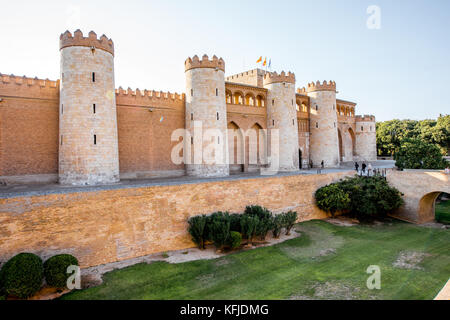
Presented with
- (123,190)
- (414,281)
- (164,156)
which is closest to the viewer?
(414,281)

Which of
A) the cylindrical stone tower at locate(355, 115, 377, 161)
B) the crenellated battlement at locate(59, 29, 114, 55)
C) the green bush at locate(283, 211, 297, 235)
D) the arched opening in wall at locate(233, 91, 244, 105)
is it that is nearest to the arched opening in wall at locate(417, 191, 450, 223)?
the green bush at locate(283, 211, 297, 235)

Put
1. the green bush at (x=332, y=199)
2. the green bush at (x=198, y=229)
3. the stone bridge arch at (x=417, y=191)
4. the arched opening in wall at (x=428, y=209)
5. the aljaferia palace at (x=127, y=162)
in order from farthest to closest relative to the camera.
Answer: the arched opening in wall at (x=428, y=209) → the green bush at (x=332, y=199) → the stone bridge arch at (x=417, y=191) → the green bush at (x=198, y=229) → the aljaferia palace at (x=127, y=162)

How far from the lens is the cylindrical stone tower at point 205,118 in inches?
803

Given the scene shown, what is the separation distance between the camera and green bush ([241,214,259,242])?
1373 centimetres

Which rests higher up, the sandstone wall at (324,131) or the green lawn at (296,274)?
the sandstone wall at (324,131)

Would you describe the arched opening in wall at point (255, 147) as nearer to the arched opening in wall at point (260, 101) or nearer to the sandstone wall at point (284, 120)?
the sandstone wall at point (284, 120)

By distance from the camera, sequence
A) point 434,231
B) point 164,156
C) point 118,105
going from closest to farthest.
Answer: point 434,231 < point 118,105 < point 164,156

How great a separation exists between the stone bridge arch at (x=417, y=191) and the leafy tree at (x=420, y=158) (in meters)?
2.48

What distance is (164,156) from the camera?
67.6ft

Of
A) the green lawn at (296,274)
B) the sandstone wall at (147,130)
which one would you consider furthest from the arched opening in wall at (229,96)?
the green lawn at (296,274)

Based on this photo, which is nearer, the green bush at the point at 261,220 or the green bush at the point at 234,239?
the green bush at the point at 234,239

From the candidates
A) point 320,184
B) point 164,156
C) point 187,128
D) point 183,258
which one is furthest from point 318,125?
point 183,258
